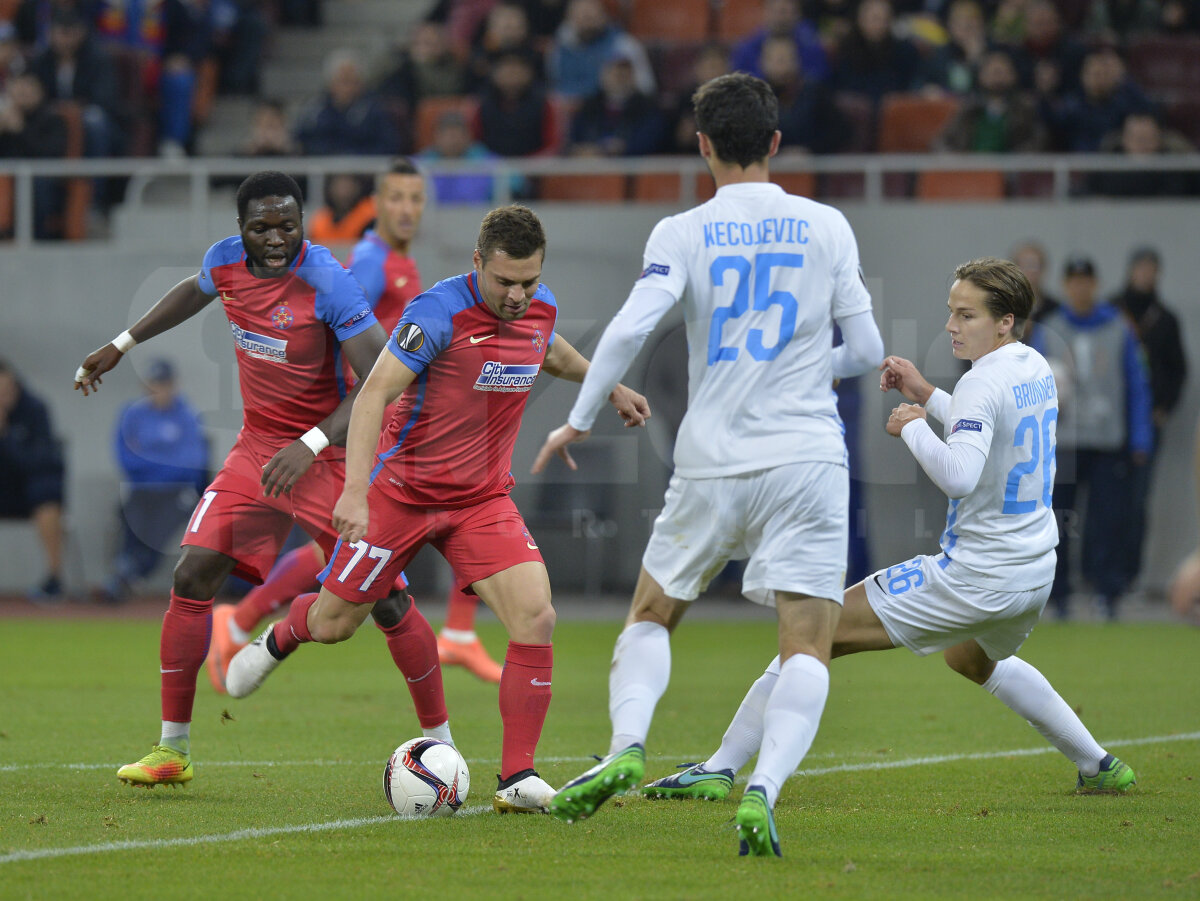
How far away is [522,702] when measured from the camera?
5363mm

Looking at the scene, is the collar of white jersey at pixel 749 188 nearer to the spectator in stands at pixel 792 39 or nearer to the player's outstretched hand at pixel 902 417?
the player's outstretched hand at pixel 902 417

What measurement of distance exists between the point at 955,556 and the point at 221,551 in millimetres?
2711

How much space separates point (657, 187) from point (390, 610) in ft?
29.1

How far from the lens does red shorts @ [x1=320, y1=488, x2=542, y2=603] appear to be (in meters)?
5.48

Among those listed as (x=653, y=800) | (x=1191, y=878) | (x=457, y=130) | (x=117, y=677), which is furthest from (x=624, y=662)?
(x=457, y=130)

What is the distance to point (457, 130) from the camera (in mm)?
14070

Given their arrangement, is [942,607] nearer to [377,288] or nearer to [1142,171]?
[377,288]

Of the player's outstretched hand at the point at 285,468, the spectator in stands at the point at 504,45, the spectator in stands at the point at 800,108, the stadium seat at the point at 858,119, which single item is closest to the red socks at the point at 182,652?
the player's outstretched hand at the point at 285,468

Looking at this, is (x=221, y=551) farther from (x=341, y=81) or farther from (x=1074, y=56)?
(x=1074, y=56)

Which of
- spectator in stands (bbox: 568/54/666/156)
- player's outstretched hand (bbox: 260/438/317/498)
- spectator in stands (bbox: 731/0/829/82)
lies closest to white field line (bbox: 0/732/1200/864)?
player's outstretched hand (bbox: 260/438/317/498)

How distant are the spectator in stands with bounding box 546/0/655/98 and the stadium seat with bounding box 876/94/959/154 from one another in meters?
2.38

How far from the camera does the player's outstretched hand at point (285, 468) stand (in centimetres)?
564

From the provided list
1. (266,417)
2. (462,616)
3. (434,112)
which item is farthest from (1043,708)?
(434,112)

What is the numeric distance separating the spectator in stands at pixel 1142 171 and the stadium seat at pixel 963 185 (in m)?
0.81
